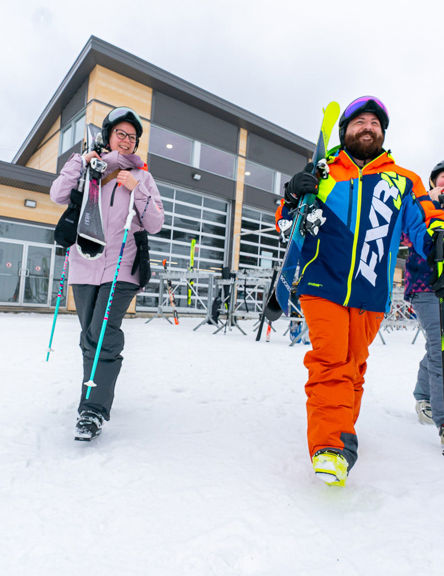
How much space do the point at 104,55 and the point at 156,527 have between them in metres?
13.4

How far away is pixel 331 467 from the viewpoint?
150cm

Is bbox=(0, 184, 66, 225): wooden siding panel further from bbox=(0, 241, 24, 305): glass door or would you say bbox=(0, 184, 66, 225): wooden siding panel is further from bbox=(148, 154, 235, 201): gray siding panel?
bbox=(148, 154, 235, 201): gray siding panel

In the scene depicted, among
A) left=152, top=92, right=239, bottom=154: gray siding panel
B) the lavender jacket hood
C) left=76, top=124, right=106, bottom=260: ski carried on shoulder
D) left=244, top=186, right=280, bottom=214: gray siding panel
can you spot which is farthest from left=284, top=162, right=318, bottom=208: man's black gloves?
left=244, top=186, right=280, bottom=214: gray siding panel

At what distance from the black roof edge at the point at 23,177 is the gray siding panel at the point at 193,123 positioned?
171 inches

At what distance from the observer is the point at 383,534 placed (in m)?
1.30

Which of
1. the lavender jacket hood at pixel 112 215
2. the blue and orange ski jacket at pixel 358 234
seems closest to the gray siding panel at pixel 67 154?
the lavender jacket hood at pixel 112 215

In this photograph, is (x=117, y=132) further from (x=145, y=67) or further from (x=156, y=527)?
(x=145, y=67)

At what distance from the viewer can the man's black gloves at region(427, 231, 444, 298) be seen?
1.97m

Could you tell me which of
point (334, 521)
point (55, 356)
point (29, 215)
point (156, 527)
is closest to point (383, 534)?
point (334, 521)

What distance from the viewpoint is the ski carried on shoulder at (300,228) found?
1.82 metres

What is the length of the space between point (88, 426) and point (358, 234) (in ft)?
5.62

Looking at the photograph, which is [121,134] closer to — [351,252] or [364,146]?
[364,146]

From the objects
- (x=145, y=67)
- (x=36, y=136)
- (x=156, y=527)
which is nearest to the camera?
(x=156, y=527)

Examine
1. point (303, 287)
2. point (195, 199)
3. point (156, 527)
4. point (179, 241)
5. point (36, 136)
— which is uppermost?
point (36, 136)
